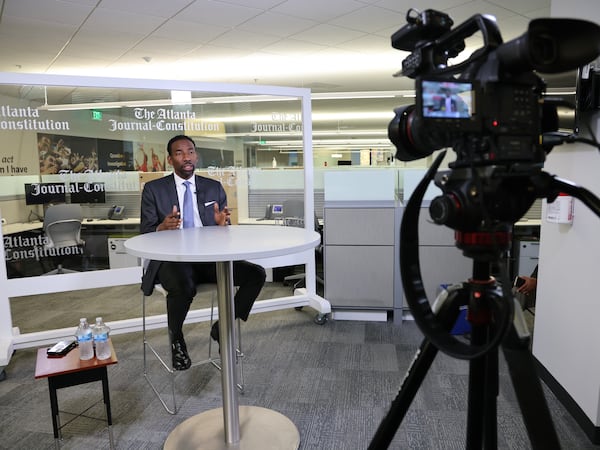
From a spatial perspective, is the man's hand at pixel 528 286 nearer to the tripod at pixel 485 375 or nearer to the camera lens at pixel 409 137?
the tripod at pixel 485 375

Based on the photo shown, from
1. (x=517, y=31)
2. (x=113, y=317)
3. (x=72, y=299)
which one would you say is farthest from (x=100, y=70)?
(x=517, y=31)

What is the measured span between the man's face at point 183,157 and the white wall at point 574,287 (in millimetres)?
2110

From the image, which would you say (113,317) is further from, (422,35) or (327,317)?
(422,35)

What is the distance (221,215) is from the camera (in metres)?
2.73

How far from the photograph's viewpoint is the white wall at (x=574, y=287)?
183cm

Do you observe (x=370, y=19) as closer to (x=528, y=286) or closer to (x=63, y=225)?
(x=528, y=286)

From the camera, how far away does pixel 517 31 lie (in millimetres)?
4477

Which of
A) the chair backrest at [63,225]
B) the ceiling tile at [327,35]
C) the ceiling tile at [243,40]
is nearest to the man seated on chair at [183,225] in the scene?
the chair backrest at [63,225]

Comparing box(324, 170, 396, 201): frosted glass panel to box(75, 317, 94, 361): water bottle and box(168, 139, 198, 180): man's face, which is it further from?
box(75, 317, 94, 361): water bottle

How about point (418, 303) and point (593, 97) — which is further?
point (593, 97)

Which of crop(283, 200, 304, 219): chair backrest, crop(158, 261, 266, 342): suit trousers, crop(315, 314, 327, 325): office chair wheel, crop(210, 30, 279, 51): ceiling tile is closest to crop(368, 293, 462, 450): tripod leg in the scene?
crop(158, 261, 266, 342): suit trousers

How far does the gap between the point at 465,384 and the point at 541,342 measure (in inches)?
19.5

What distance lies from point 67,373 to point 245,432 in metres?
0.79

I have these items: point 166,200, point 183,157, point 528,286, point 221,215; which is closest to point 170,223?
point 166,200
